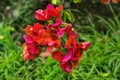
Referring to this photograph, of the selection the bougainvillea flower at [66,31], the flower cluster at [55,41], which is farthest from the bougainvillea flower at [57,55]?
the bougainvillea flower at [66,31]

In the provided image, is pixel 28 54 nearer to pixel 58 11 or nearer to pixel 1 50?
pixel 58 11

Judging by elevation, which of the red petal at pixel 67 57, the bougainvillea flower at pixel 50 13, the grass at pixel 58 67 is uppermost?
the bougainvillea flower at pixel 50 13

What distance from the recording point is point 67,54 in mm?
3061

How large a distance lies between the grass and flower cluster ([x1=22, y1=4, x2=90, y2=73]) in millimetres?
585

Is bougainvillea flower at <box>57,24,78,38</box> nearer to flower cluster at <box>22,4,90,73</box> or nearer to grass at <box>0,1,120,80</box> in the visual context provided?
flower cluster at <box>22,4,90,73</box>

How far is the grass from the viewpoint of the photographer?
3758 millimetres

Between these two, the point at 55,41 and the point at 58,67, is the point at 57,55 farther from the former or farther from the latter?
the point at 58,67

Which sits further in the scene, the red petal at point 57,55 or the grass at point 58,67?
the grass at point 58,67

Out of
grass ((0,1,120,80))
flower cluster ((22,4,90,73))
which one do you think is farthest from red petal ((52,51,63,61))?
grass ((0,1,120,80))

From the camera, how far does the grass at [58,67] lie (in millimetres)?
3758

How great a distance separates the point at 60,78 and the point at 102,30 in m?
1.14

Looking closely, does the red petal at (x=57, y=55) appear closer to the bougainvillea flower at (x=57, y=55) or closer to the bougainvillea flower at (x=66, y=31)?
the bougainvillea flower at (x=57, y=55)

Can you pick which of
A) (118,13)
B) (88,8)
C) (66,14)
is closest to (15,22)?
(88,8)

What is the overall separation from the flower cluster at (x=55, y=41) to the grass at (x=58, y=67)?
1.92ft
